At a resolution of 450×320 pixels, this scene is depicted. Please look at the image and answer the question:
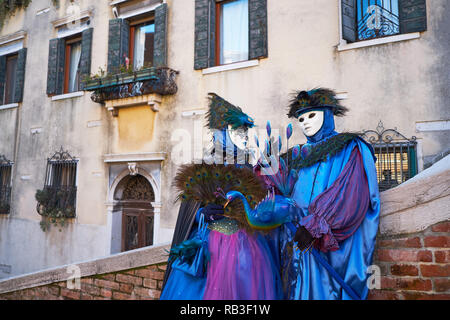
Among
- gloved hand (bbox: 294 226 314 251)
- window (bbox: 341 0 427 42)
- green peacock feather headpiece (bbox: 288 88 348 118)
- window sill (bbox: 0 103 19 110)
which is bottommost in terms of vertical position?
gloved hand (bbox: 294 226 314 251)

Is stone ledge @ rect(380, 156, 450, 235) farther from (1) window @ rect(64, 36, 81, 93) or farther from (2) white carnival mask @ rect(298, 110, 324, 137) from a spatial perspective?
(1) window @ rect(64, 36, 81, 93)

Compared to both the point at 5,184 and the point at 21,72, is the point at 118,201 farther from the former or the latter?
the point at 21,72

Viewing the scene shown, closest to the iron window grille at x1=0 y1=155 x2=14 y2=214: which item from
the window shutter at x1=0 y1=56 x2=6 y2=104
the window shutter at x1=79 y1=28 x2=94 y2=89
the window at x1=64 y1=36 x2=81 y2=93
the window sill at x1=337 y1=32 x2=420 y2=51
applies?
the window shutter at x1=0 y1=56 x2=6 y2=104

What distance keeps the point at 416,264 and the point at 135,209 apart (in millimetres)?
6131

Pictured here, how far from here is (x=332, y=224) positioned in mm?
2020

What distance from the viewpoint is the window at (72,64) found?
8.59 metres

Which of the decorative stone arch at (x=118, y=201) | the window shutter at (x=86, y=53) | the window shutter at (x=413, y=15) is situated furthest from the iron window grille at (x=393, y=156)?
the window shutter at (x=86, y=53)

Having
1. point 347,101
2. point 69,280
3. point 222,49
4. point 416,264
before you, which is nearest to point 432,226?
point 416,264

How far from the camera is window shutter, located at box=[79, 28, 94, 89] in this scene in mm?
7914

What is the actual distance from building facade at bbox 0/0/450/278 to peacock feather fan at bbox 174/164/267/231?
220 centimetres

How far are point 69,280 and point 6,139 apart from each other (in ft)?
24.0

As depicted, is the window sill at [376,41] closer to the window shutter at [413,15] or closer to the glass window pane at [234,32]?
the window shutter at [413,15]

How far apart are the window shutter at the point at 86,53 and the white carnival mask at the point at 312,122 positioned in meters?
6.80
